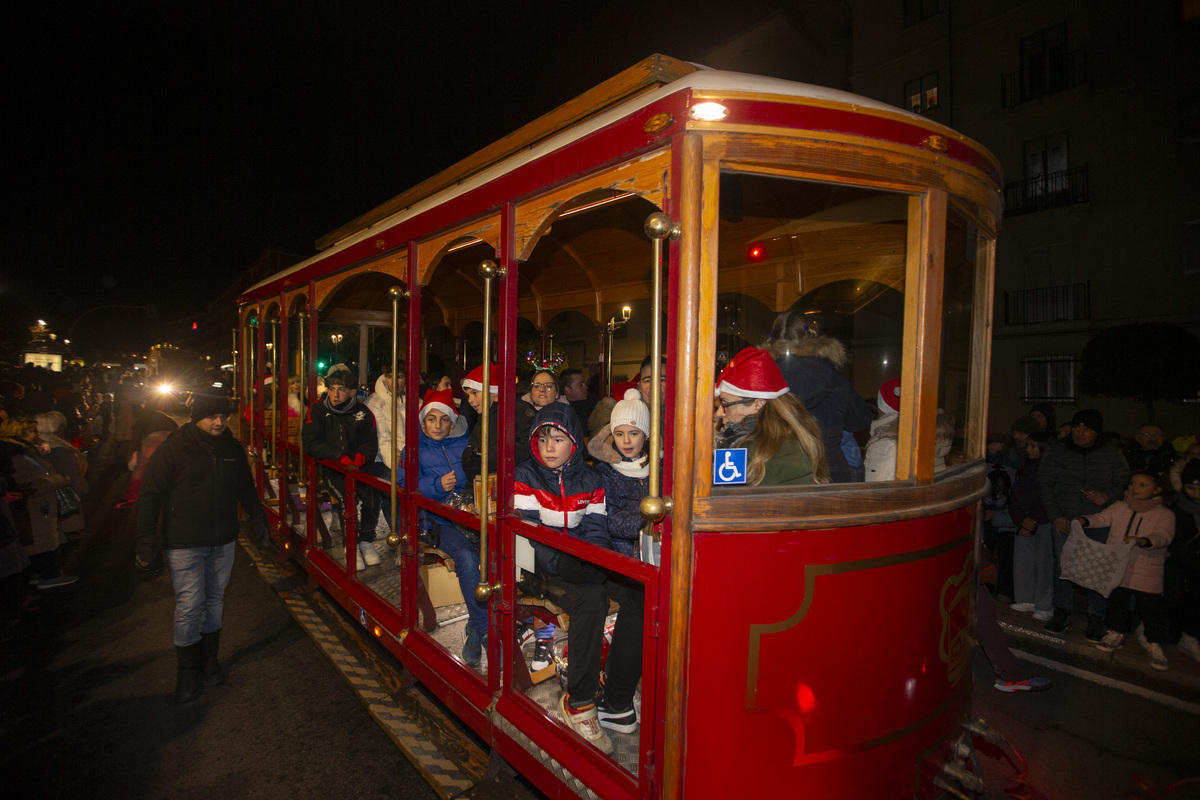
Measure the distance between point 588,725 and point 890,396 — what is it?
2055 millimetres

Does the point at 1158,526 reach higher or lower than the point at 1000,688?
higher

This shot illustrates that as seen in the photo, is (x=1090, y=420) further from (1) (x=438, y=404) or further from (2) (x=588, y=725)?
(1) (x=438, y=404)

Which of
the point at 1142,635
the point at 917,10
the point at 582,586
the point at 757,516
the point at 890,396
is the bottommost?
the point at 1142,635

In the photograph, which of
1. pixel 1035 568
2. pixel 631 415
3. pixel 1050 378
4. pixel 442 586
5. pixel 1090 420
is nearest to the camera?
pixel 631 415

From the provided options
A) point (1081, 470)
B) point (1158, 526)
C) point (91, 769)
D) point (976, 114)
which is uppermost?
point (976, 114)

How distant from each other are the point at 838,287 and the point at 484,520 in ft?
11.7

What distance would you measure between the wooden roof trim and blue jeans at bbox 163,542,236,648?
291 cm

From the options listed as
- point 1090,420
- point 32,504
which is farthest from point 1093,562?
point 32,504

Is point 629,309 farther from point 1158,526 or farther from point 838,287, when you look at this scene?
point 1158,526

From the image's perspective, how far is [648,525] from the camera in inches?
79.6

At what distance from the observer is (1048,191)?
46.2 ft

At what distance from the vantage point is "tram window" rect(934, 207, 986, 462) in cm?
256

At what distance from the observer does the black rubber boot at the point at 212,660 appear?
4.03 meters

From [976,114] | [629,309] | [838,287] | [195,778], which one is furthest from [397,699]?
[976,114]
